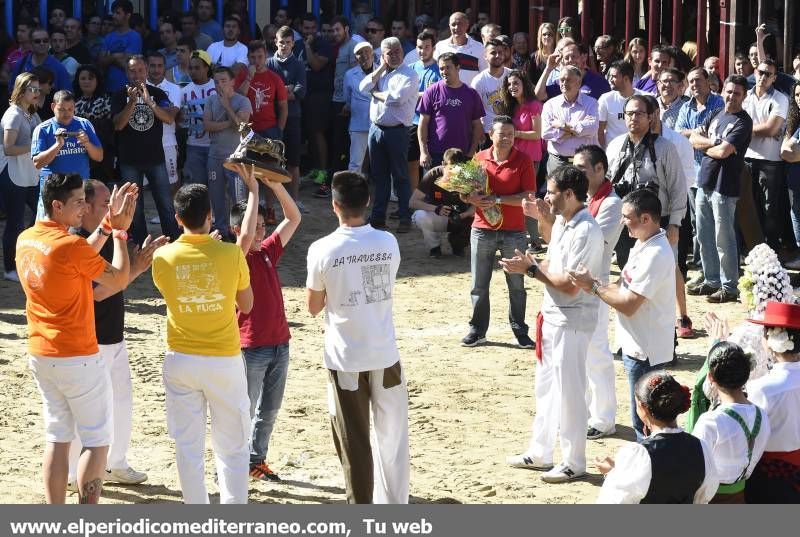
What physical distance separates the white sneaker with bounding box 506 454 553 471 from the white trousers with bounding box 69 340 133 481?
95.1 inches

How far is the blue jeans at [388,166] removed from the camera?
607 inches

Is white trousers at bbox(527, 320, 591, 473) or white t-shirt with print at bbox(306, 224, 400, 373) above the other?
white t-shirt with print at bbox(306, 224, 400, 373)

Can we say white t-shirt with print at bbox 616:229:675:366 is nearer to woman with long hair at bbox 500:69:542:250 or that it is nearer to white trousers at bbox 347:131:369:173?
woman with long hair at bbox 500:69:542:250

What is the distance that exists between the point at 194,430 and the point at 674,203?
518 cm

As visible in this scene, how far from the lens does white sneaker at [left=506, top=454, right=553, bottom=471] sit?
848 cm

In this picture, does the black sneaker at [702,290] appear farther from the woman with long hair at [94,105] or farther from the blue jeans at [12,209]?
the blue jeans at [12,209]

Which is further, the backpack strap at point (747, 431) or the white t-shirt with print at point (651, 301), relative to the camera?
the white t-shirt with print at point (651, 301)

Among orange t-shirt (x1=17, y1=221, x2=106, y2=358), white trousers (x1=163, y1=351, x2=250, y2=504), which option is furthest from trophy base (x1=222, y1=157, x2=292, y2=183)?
white trousers (x1=163, y1=351, x2=250, y2=504)

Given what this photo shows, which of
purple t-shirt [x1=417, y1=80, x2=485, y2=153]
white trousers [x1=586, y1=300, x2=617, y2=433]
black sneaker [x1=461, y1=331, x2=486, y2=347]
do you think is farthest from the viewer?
purple t-shirt [x1=417, y1=80, x2=485, y2=153]

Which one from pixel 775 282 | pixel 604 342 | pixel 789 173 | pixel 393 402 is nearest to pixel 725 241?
pixel 789 173

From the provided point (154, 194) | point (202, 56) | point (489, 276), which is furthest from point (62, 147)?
point (489, 276)

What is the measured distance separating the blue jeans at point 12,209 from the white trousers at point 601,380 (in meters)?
6.53

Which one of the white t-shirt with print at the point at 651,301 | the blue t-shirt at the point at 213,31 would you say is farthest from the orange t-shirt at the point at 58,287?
the blue t-shirt at the point at 213,31

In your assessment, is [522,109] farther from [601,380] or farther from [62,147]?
[601,380]
